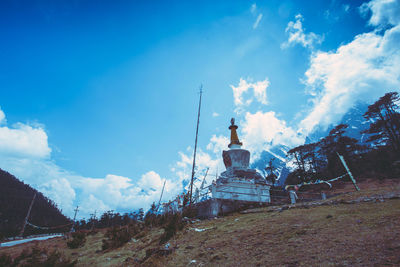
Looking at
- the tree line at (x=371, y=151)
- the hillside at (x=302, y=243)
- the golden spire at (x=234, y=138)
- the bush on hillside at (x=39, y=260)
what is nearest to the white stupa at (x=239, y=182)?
the golden spire at (x=234, y=138)

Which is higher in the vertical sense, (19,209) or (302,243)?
(19,209)

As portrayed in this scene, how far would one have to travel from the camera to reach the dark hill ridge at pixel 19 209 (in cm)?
5216

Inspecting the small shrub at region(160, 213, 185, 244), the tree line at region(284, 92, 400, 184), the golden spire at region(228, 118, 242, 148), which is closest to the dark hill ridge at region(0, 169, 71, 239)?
the golden spire at region(228, 118, 242, 148)

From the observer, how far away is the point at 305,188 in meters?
36.8

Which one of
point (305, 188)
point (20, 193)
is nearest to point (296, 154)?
point (305, 188)

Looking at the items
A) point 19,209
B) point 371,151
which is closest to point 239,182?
point 371,151

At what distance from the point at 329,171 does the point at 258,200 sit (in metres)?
28.2

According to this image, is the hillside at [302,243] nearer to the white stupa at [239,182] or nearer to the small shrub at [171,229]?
the small shrub at [171,229]

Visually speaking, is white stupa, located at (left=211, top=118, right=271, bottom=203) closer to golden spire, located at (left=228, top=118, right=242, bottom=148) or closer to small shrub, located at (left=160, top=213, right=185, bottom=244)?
golden spire, located at (left=228, top=118, right=242, bottom=148)

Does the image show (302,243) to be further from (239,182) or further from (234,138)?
(234,138)

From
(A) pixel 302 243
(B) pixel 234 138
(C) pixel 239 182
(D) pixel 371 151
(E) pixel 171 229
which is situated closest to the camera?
(A) pixel 302 243

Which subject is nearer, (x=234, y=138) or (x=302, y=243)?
(x=302, y=243)

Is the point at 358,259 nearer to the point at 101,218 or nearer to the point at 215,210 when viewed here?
the point at 215,210

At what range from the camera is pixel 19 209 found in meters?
58.8
